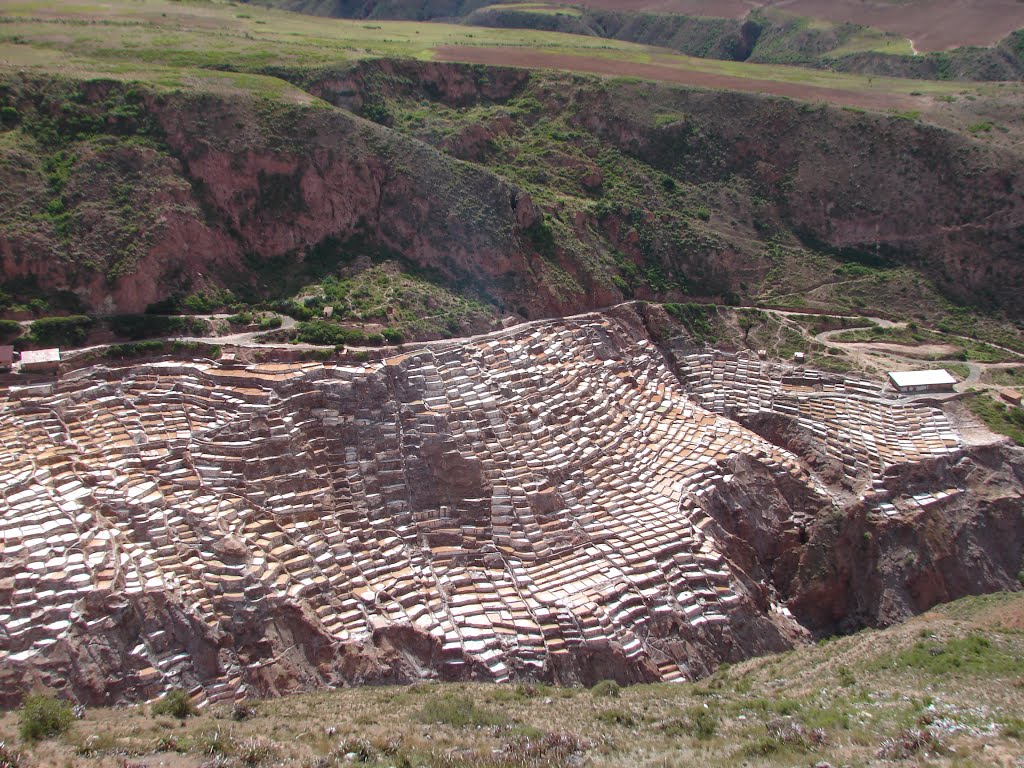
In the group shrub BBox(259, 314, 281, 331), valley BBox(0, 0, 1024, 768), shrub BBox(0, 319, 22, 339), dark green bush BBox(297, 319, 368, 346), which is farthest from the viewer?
shrub BBox(259, 314, 281, 331)

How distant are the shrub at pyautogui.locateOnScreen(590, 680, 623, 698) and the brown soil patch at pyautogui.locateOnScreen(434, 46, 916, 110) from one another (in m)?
49.1

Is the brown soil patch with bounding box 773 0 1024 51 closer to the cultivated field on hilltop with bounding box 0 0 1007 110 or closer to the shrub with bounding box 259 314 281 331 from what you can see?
the cultivated field on hilltop with bounding box 0 0 1007 110

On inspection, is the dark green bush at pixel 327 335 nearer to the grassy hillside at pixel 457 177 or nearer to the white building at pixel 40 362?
the grassy hillside at pixel 457 177

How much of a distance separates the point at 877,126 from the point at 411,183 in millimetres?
37392

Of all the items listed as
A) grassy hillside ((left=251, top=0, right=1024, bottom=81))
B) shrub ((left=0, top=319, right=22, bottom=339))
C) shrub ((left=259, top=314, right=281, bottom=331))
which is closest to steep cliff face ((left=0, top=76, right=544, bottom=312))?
shrub ((left=0, top=319, right=22, bottom=339))

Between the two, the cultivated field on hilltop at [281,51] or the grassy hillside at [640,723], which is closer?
the grassy hillside at [640,723]

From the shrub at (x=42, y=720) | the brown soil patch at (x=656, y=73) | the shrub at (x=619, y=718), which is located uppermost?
the brown soil patch at (x=656, y=73)

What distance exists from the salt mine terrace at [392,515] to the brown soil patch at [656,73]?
107 ft

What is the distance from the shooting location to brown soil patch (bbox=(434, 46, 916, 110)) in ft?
205

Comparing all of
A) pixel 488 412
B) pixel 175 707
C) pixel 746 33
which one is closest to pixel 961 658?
pixel 488 412

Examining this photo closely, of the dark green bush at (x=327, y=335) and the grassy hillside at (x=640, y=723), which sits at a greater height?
the dark green bush at (x=327, y=335)

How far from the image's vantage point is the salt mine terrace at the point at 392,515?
2503 cm

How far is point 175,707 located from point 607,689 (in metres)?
13.6

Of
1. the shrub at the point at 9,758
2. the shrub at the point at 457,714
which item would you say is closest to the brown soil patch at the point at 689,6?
the shrub at the point at 457,714
